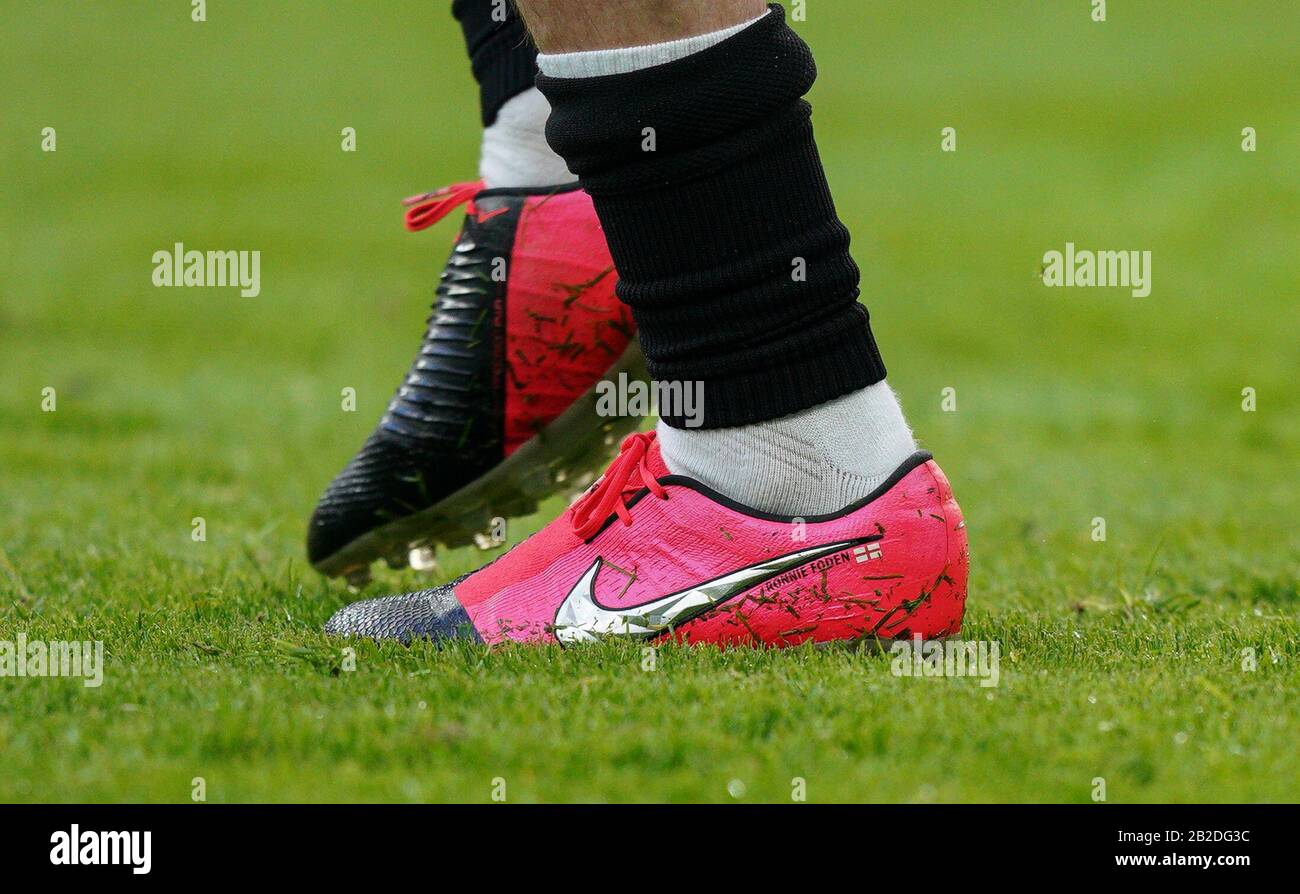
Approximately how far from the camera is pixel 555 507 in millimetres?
5070

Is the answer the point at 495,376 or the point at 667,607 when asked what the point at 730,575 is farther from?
the point at 495,376

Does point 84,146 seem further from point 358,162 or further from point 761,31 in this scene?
point 761,31

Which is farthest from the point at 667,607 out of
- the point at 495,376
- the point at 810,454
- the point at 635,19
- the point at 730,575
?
the point at 635,19

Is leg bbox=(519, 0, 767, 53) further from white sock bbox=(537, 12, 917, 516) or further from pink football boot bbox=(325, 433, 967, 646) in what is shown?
pink football boot bbox=(325, 433, 967, 646)

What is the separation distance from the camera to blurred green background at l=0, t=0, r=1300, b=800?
1.93 meters

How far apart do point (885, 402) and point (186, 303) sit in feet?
24.8

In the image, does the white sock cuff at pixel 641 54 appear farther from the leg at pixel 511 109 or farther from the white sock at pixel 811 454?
the leg at pixel 511 109

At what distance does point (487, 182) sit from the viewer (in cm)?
319

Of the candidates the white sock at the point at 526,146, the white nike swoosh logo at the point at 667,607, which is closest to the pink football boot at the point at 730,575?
the white nike swoosh logo at the point at 667,607

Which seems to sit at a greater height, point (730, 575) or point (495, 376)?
point (495, 376)

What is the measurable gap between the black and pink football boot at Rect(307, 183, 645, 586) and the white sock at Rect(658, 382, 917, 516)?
2.05 feet

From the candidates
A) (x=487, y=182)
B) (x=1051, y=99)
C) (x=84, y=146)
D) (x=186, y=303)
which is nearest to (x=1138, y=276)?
(x=1051, y=99)

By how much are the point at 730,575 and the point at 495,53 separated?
1.39 metres

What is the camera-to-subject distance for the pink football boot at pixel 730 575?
2350mm
